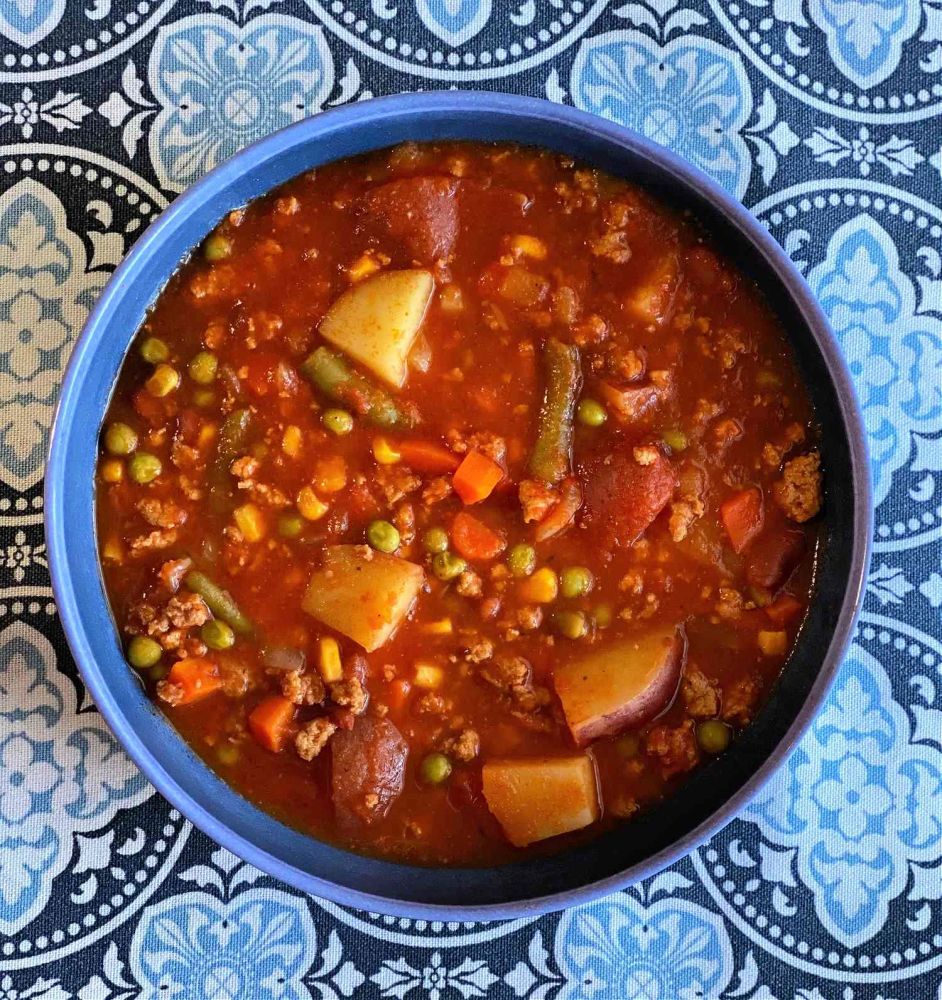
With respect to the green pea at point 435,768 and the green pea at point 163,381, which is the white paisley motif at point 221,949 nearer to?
the green pea at point 435,768

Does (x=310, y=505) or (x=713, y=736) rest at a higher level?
(x=310, y=505)

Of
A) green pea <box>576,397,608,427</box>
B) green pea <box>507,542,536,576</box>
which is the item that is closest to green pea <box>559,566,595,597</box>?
green pea <box>507,542,536,576</box>

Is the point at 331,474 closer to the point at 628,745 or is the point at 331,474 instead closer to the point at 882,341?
the point at 628,745

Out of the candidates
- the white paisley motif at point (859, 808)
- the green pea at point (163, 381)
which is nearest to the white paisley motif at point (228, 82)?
the green pea at point (163, 381)

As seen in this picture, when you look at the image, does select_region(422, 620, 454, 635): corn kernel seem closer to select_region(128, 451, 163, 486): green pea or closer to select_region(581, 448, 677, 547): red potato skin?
select_region(581, 448, 677, 547): red potato skin

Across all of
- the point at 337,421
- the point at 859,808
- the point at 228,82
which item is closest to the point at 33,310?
the point at 228,82
